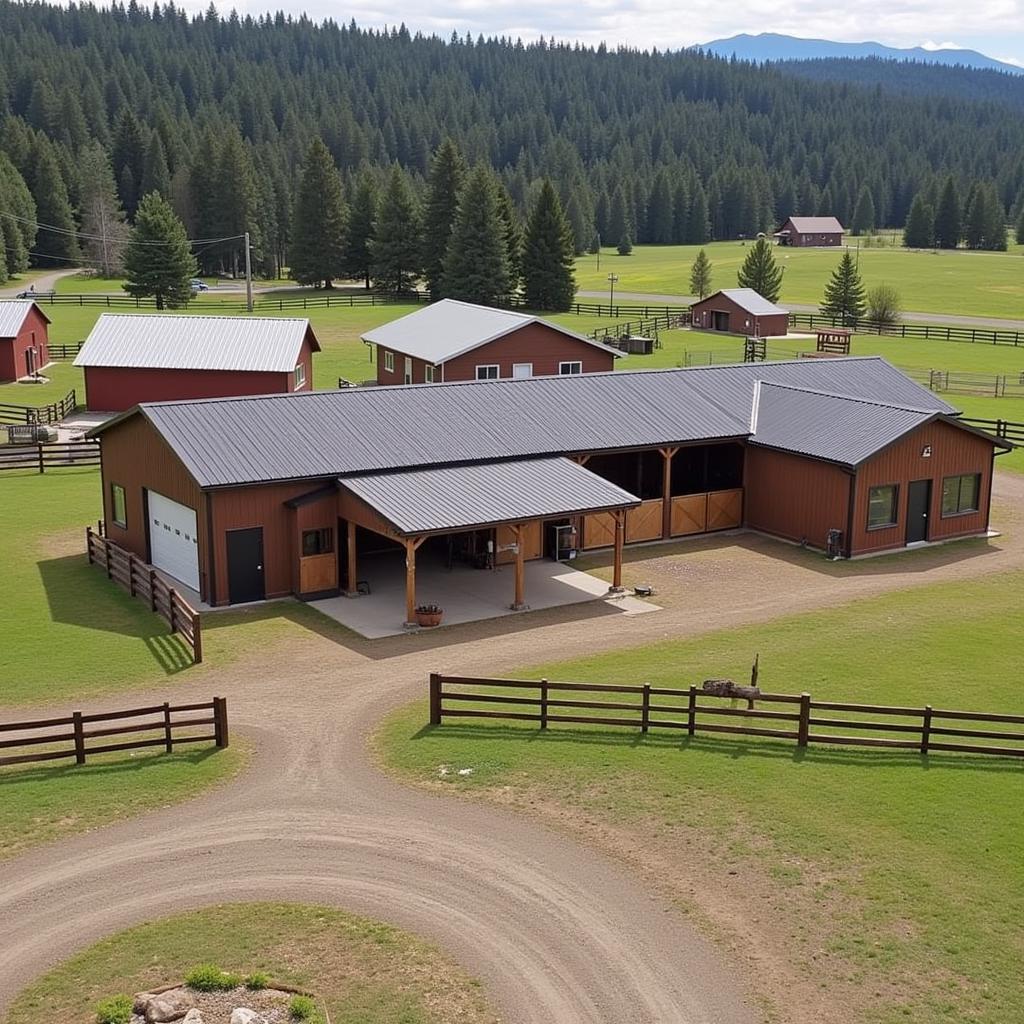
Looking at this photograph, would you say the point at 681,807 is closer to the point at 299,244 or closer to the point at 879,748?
the point at 879,748

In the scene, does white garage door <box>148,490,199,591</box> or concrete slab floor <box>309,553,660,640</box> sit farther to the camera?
white garage door <box>148,490,199,591</box>

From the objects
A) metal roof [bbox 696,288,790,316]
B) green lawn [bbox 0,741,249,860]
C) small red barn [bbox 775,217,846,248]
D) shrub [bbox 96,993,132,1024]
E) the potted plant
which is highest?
small red barn [bbox 775,217,846,248]

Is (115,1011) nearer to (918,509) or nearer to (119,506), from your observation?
(119,506)

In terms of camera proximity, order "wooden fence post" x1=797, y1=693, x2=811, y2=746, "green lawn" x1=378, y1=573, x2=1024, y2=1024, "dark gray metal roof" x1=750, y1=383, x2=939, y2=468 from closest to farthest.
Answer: "green lawn" x1=378, y1=573, x2=1024, y2=1024
"wooden fence post" x1=797, y1=693, x2=811, y2=746
"dark gray metal roof" x1=750, y1=383, x2=939, y2=468

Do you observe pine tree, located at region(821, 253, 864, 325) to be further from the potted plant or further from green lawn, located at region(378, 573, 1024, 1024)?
the potted plant

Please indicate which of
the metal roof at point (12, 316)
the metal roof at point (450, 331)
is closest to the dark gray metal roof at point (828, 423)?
the metal roof at point (450, 331)

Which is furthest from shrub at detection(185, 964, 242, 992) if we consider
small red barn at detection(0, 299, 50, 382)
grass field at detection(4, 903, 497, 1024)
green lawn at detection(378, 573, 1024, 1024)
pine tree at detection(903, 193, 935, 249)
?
pine tree at detection(903, 193, 935, 249)

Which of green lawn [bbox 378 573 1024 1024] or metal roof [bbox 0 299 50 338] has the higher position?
metal roof [bbox 0 299 50 338]
